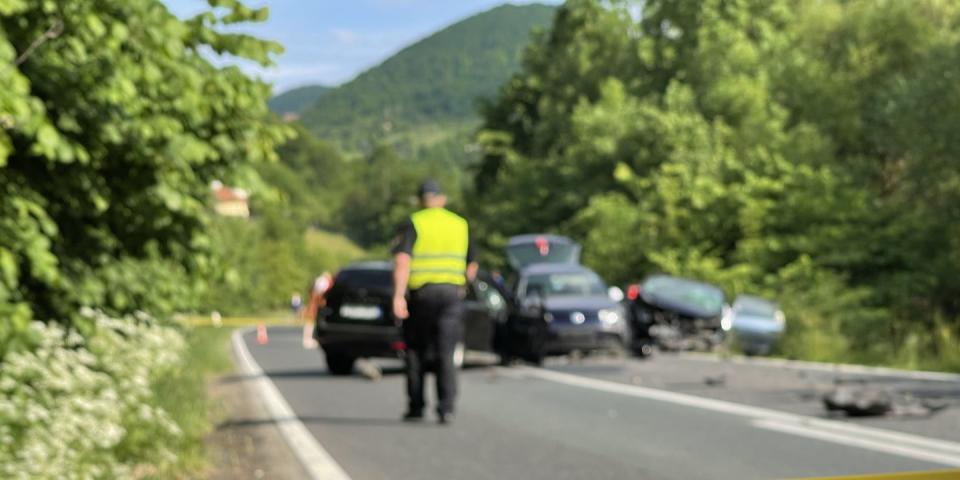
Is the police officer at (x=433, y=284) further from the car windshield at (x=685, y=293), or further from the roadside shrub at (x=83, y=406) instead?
the car windshield at (x=685, y=293)

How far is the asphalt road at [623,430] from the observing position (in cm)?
1030

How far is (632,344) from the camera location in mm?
26156

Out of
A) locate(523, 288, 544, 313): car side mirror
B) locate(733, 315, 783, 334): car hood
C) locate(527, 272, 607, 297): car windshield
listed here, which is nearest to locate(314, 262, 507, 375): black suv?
locate(523, 288, 544, 313): car side mirror

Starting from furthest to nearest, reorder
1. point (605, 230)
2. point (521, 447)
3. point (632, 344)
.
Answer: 1. point (605, 230)
2. point (632, 344)
3. point (521, 447)

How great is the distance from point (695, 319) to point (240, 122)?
19008 millimetres

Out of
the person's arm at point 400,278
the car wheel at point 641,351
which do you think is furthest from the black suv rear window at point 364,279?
the person's arm at point 400,278

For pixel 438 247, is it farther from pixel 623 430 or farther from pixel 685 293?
pixel 685 293

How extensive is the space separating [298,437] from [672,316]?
49.3ft

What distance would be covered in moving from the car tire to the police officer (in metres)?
9.65

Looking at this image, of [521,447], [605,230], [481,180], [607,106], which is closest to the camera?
[521,447]

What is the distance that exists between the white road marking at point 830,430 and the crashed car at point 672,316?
Result: 8.72 metres

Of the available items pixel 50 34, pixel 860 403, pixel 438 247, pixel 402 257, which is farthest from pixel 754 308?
pixel 50 34

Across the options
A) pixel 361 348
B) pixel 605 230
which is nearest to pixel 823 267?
pixel 605 230

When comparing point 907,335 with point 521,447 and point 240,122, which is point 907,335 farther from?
point 240,122
